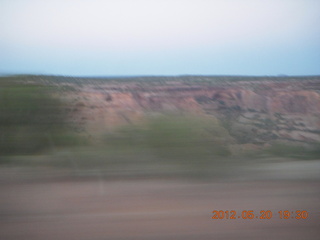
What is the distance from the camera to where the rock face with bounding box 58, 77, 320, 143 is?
29.8 feet

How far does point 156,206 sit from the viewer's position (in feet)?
18.4

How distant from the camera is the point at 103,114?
856cm

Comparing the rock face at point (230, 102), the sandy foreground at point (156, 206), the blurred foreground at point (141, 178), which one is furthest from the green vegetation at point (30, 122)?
the sandy foreground at point (156, 206)

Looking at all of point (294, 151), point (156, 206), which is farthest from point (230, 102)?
point (156, 206)

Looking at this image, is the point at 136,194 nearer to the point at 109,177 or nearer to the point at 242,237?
the point at 109,177

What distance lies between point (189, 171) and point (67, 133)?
219 centimetres

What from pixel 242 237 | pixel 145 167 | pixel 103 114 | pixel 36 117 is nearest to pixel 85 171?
pixel 145 167
